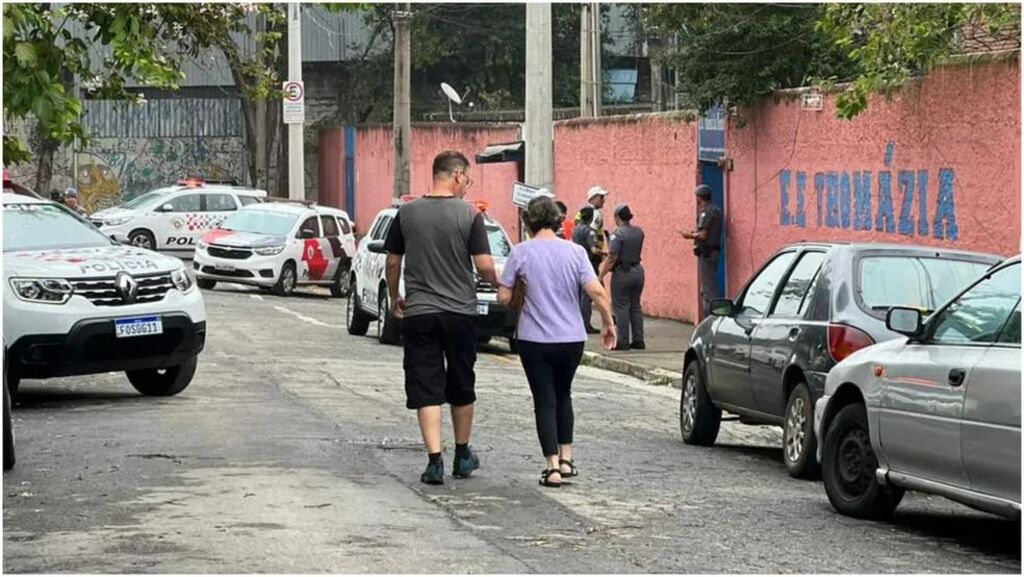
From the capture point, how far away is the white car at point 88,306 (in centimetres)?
1462

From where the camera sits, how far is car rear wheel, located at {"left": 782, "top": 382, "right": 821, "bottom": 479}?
39.0 ft

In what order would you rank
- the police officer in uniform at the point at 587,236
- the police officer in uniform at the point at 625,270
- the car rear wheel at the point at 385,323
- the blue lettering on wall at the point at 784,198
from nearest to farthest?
the police officer in uniform at the point at 625,270, the car rear wheel at the point at 385,323, the police officer in uniform at the point at 587,236, the blue lettering on wall at the point at 784,198

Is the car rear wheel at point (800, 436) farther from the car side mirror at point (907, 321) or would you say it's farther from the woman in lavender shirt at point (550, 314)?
the car side mirror at point (907, 321)

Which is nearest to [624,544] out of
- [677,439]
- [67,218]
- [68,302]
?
[677,439]

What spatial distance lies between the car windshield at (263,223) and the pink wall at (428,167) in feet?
14.7

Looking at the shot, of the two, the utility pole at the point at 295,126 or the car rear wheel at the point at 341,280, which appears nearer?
the car rear wheel at the point at 341,280

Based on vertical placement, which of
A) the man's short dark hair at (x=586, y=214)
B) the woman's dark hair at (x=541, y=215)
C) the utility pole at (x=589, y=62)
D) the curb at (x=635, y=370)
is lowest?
the curb at (x=635, y=370)

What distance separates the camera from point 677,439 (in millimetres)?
14453

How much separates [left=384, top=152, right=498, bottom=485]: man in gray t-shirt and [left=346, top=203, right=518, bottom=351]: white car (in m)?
10.2

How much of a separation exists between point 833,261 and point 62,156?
42.4 meters

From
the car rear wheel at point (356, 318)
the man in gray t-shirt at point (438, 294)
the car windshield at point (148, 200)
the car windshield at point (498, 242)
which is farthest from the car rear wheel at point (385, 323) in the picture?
the car windshield at point (148, 200)

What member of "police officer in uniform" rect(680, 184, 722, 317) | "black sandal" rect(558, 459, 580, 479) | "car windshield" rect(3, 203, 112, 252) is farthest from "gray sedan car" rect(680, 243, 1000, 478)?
"police officer in uniform" rect(680, 184, 722, 317)

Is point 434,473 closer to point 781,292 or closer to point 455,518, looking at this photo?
point 455,518

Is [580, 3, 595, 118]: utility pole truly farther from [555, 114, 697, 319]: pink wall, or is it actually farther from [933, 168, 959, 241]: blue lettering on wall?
[933, 168, 959, 241]: blue lettering on wall
